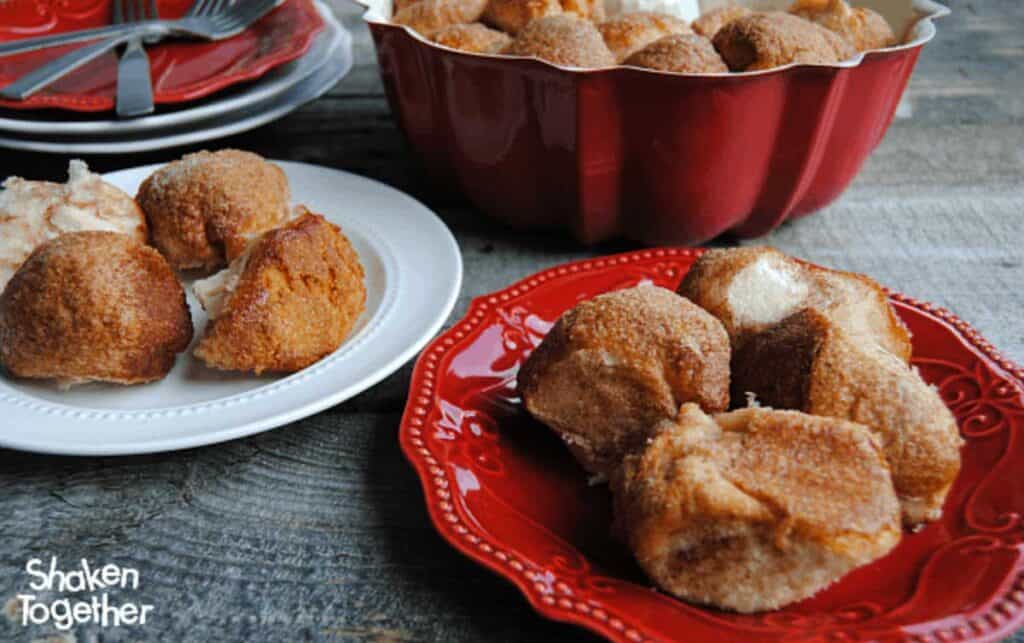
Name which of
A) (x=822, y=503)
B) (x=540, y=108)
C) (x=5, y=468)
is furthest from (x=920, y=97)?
(x=5, y=468)

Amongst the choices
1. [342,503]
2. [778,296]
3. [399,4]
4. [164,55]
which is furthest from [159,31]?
[778,296]

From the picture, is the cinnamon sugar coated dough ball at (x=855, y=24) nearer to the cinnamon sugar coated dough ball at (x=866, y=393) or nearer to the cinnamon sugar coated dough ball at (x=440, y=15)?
the cinnamon sugar coated dough ball at (x=440, y=15)

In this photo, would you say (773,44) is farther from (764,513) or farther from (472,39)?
(764,513)

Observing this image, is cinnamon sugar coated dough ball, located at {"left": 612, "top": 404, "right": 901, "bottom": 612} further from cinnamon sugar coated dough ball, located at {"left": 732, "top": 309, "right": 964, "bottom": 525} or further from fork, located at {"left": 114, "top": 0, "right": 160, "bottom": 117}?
fork, located at {"left": 114, "top": 0, "right": 160, "bottom": 117}

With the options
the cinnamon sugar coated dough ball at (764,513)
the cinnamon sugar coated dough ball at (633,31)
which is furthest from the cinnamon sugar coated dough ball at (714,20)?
the cinnamon sugar coated dough ball at (764,513)

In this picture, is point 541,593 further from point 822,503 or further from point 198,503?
point 198,503

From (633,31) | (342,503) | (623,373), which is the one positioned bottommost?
(342,503)
